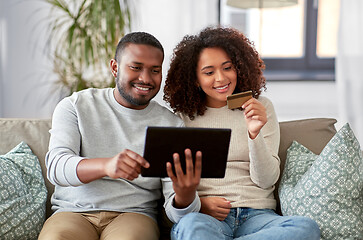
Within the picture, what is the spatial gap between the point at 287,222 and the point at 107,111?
2.35ft

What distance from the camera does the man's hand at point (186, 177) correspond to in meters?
1.34

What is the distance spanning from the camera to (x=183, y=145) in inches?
52.5

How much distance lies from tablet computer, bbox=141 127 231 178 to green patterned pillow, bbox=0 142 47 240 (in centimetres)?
52

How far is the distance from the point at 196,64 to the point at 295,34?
2164 millimetres

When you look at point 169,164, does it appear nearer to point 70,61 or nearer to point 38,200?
point 38,200

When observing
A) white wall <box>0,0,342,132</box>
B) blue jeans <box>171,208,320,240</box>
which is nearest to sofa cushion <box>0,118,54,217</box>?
blue jeans <box>171,208,320,240</box>

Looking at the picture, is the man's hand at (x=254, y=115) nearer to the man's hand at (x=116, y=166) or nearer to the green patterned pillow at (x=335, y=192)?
the green patterned pillow at (x=335, y=192)

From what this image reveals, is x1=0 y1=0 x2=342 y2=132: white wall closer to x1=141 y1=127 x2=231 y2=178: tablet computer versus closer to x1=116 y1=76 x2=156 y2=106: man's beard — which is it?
x1=116 y1=76 x2=156 y2=106: man's beard

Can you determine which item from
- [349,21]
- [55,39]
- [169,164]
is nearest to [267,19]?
[349,21]

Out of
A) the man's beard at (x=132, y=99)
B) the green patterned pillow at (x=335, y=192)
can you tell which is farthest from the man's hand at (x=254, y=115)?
the man's beard at (x=132, y=99)

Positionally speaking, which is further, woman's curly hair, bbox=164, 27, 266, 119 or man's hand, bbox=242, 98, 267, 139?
woman's curly hair, bbox=164, 27, 266, 119

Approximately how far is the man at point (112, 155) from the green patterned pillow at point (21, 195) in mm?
76

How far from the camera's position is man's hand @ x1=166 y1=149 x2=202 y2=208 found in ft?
4.41

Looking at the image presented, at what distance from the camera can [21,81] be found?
346 cm
